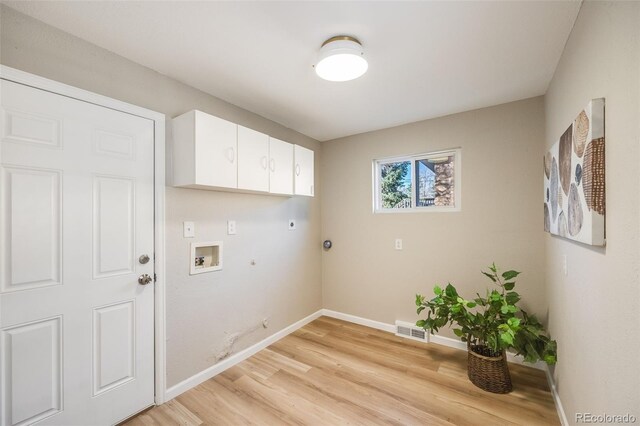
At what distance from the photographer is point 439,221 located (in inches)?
109

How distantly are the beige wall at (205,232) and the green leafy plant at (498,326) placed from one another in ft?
5.02

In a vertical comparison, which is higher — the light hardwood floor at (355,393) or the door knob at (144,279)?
the door knob at (144,279)

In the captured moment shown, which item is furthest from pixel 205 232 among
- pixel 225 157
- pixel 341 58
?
pixel 341 58

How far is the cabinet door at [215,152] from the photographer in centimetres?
185

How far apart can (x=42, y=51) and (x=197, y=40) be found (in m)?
0.81

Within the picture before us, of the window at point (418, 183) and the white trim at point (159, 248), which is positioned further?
the window at point (418, 183)

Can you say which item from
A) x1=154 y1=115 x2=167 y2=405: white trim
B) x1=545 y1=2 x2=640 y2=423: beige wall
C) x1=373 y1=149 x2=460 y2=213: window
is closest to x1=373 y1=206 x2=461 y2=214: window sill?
x1=373 y1=149 x2=460 y2=213: window

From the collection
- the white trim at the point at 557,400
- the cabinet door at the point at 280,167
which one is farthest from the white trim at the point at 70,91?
the white trim at the point at 557,400

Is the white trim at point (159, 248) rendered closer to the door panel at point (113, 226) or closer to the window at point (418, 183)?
the door panel at point (113, 226)

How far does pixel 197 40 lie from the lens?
5.11 ft

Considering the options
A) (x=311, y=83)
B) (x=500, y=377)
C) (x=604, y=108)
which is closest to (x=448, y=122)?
(x=311, y=83)

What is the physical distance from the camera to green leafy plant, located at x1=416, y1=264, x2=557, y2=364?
5.97ft

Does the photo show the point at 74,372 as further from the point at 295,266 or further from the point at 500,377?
the point at 500,377

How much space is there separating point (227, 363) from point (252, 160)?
1.83 meters
